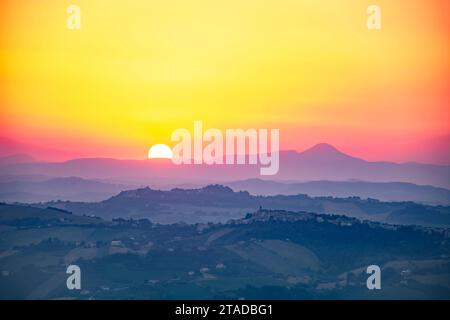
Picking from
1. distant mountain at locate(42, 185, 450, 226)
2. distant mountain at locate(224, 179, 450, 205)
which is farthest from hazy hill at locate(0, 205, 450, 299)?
distant mountain at locate(224, 179, 450, 205)

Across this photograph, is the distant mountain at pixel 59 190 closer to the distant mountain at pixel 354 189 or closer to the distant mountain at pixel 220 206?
the distant mountain at pixel 220 206

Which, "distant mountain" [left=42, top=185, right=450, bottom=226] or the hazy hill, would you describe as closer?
the hazy hill

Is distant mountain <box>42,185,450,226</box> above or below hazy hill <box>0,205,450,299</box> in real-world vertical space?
above

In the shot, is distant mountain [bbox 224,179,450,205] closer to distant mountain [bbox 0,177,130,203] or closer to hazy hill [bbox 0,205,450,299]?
hazy hill [bbox 0,205,450,299]

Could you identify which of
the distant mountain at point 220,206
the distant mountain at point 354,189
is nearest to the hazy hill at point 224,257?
the distant mountain at point 220,206

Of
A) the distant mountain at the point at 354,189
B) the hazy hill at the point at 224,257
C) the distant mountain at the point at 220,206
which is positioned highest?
the distant mountain at the point at 354,189
